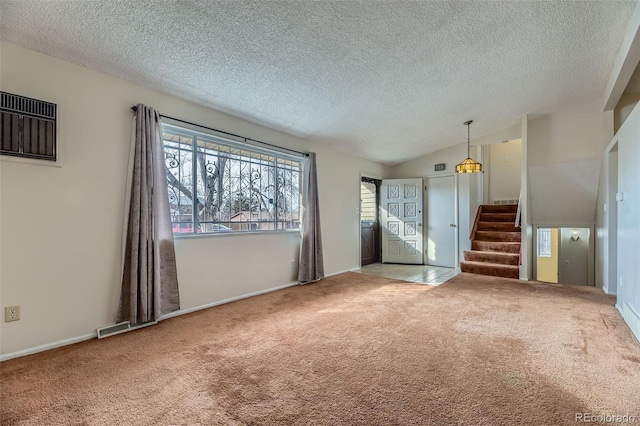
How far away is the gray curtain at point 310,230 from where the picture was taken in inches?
178

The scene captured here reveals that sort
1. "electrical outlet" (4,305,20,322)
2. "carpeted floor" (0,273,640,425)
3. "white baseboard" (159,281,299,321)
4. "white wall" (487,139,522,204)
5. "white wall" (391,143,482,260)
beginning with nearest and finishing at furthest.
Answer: "carpeted floor" (0,273,640,425) → "electrical outlet" (4,305,20,322) → "white baseboard" (159,281,299,321) → "white wall" (391,143,482,260) → "white wall" (487,139,522,204)

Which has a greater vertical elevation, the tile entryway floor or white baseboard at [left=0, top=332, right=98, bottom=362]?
white baseboard at [left=0, top=332, right=98, bottom=362]

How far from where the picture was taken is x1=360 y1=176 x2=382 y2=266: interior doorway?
6.64 m

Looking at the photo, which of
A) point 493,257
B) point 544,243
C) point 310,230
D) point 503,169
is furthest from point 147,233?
point 544,243

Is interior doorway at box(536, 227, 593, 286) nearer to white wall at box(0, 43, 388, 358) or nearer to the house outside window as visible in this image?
the house outside window

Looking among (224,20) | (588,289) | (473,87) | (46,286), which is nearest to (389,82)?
(473,87)

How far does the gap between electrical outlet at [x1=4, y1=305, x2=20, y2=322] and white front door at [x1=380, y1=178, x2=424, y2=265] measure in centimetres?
597

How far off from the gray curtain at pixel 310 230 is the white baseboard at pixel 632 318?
3567 mm

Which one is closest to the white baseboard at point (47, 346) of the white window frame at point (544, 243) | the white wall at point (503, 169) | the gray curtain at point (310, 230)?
the gray curtain at point (310, 230)

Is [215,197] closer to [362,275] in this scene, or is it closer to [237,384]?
[237,384]

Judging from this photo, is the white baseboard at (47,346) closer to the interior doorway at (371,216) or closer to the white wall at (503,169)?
the interior doorway at (371,216)

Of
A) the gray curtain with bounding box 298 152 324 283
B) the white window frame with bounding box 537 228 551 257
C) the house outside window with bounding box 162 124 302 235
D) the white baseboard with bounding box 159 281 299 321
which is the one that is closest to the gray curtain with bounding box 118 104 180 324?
the white baseboard with bounding box 159 281 299 321

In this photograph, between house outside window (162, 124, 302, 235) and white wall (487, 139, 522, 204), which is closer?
house outside window (162, 124, 302, 235)

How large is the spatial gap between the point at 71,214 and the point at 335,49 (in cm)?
268
